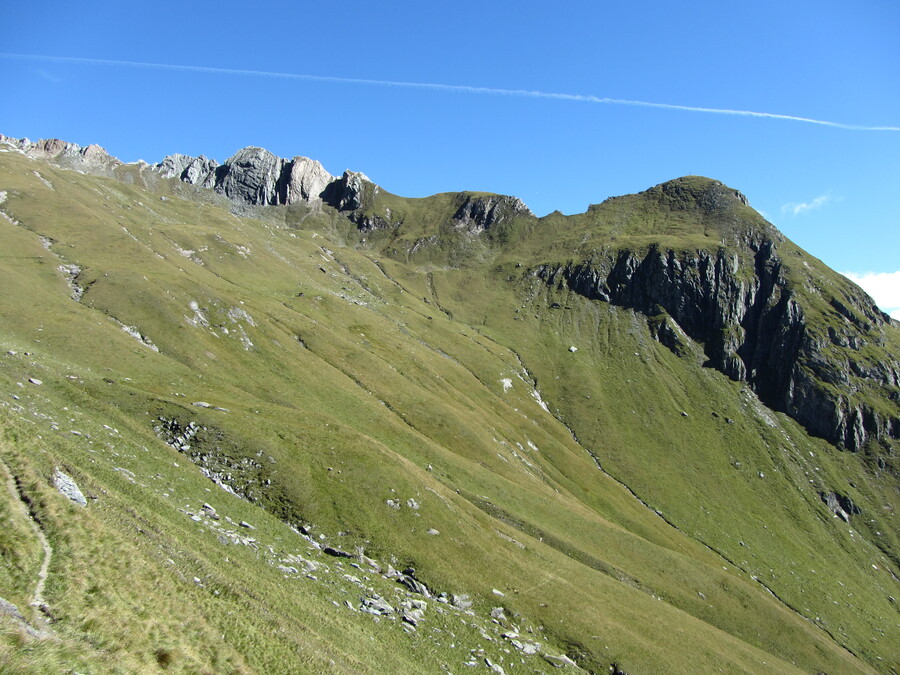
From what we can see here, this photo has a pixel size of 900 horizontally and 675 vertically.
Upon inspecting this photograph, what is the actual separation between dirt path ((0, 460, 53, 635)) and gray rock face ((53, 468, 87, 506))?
2.26m

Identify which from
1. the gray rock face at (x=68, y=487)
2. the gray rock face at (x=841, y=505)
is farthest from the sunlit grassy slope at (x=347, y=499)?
the gray rock face at (x=841, y=505)

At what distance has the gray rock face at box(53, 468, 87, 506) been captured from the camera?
23.1m

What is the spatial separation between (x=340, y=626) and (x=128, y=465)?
2038 centimetres

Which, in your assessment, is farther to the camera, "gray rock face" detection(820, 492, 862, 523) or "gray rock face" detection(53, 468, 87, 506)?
"gray rock face" detection(820, 492, 862, 523)

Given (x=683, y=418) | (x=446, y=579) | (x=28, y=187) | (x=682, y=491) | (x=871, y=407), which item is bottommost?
(x=446, y=579)

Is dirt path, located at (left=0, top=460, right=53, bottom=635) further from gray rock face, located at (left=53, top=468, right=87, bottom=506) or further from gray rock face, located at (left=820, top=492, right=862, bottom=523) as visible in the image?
gray rock face, located at (left=820, top=492, right=862, bottom=523)

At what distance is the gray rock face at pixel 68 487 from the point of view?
910 inches

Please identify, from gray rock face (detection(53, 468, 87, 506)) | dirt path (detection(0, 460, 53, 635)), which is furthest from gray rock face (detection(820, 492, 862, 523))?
dirt path (detection(0, 460, 53, 635))

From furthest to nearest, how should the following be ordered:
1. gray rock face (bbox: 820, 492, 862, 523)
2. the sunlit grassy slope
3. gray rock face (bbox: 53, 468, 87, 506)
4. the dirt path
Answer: gray rock face (bbox: 820, 492, 862, 523), gray rock face (bbox: 53, 468, 87, 506), the sunlit grassy slope, the dirt path

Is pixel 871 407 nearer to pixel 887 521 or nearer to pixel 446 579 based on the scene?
pixel 887 521

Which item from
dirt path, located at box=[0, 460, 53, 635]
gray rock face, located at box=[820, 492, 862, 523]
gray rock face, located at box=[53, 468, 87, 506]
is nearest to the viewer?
dirt path, located at box=[0, 460, 53, 635]

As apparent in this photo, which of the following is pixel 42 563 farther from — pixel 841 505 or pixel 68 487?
pixel 841 505

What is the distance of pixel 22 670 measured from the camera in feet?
40.7

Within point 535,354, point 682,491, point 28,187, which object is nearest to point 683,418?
point 682,491
